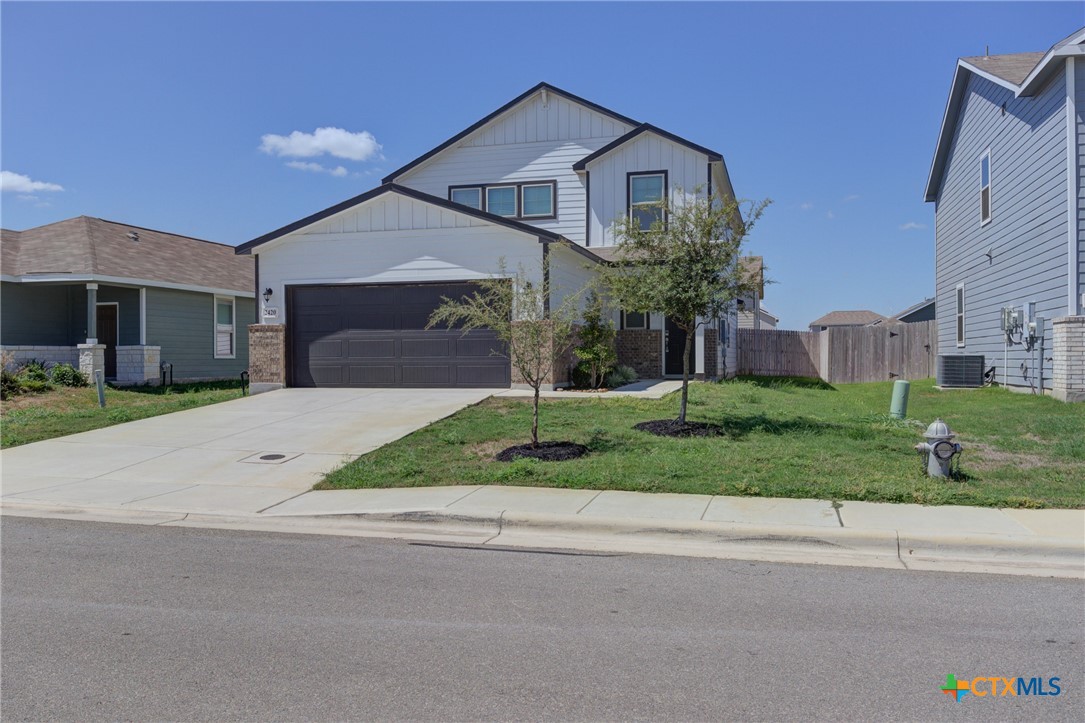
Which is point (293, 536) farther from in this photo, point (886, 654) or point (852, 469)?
point (852, 469)

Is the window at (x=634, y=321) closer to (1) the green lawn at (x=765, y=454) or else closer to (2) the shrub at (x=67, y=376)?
(1) the green lawn at (x=765, y=454)

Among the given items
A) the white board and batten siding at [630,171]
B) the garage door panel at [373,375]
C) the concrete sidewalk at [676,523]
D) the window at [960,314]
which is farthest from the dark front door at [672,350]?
the concrete sidewalk at [676,523]

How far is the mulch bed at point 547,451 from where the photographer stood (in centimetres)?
994

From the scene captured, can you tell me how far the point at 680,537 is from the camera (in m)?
6.97

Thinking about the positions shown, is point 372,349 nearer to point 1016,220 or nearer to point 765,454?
point 765,454

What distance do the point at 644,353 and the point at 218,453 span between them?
13.0 m

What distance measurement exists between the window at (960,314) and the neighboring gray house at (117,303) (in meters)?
22.2

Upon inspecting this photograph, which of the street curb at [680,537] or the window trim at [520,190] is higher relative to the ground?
the window trim at [520,190]

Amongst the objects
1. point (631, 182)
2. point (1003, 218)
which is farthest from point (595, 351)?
point (1003, 218)

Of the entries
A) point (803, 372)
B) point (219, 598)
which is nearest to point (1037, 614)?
point (219, 598)

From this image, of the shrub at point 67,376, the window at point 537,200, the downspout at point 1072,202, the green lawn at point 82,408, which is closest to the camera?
the green lawn at point 82,408

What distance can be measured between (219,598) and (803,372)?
24.4m

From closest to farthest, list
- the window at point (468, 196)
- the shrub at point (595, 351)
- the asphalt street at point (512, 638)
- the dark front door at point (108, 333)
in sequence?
the asphalt street at point (512, 638) → the shrub at point (595, 351) → the dark front door at point (108, 333) → the window at point (468, 196)

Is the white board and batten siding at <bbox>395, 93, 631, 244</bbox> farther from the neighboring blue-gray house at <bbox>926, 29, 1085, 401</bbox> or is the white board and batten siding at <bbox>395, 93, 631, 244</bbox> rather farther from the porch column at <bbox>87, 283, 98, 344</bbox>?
the porch column at <bbox>87, 283, 98, 344</bbox>
